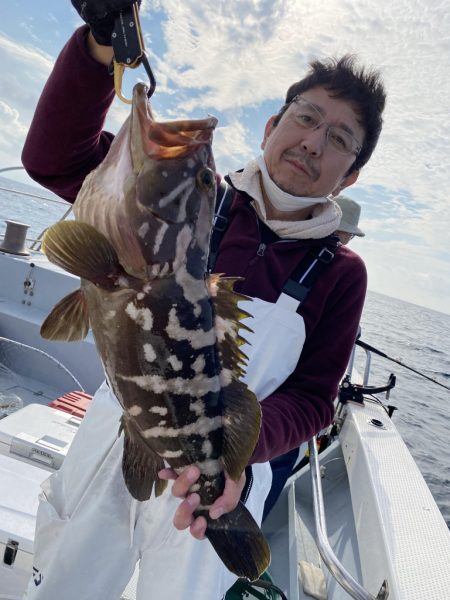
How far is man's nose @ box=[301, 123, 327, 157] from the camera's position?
9.45ft

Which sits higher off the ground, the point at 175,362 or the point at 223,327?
the point at 223,327

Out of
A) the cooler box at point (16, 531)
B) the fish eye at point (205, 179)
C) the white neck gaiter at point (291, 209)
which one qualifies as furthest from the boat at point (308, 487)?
the fish eye at point (205, 179)

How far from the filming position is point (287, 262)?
9.62ft

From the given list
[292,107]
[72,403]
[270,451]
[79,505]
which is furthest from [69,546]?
[292,107]

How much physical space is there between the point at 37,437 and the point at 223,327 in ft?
8.76

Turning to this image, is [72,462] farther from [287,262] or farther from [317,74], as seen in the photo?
[317,74]

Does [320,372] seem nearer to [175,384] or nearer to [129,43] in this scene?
[175,384]

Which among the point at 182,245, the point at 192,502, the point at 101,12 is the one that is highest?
the point at 101,12

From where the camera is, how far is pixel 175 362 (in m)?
2.00

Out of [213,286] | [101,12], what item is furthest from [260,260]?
[101,12]

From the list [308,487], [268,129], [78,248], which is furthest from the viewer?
[308,487]

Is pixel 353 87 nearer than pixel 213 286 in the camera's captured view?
No

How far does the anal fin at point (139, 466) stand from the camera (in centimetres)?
214

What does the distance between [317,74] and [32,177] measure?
2059mm
